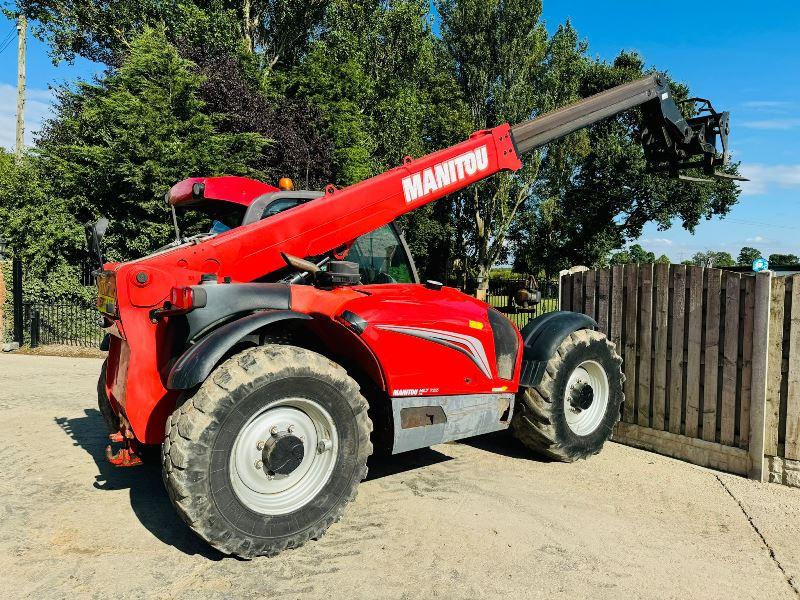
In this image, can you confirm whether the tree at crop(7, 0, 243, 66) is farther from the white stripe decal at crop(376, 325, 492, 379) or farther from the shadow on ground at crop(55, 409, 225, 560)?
the white stripe decal at crop(376, 325, 492, 379)

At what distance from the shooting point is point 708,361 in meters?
5.50

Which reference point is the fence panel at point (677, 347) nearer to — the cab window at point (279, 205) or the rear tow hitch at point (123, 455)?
the cab window at point (279, 205)

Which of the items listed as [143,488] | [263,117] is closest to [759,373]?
[143,488]

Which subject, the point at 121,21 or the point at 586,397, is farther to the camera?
the point at 121,21

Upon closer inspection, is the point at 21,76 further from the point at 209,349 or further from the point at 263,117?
the point at 209,349

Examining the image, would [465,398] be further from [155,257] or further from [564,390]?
[155,257]

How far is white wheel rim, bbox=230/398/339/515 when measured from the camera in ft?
11.6

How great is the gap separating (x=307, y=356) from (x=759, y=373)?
393 centimetres

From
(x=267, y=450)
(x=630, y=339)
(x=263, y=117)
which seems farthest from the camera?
(x=263, y=117)

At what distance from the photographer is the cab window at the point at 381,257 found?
484cm

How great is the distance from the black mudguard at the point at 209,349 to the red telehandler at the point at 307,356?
11mm

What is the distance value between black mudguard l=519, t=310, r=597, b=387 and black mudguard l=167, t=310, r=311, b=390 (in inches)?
98.2

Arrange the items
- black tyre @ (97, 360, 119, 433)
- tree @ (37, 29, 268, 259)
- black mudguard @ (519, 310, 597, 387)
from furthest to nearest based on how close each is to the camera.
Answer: tree @ (37, 29, 268, 259)
black mudguard @ (519, 310, 597, 387)
black tyre @ (97, 360, 119, 433)

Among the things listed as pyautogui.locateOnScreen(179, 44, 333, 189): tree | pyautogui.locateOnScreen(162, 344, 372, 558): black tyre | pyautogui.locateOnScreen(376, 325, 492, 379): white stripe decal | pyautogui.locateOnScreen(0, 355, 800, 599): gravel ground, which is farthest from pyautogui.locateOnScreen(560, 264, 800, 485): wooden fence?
pyautogui.locateOnScreen(179, 44, 333, 189): tree
